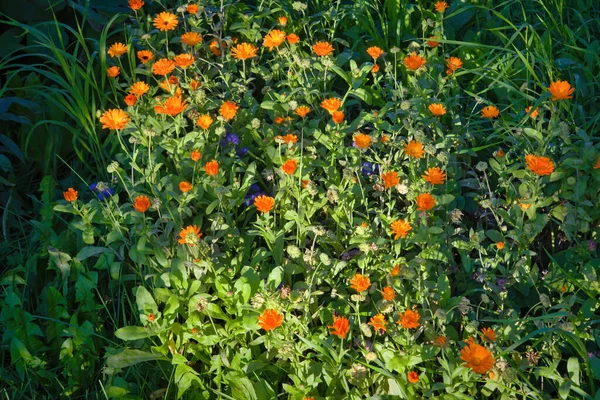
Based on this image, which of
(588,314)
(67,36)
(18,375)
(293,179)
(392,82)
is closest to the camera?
(588,314)

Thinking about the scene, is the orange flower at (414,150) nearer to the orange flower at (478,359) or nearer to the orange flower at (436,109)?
the orange flower at (436,109)

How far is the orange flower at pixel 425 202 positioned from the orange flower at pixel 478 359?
522mm

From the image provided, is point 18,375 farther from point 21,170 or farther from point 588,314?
point 588,314

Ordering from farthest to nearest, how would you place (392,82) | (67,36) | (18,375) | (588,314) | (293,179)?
(67,36) → (392,82) → (293,179) → (18,375) → (588,314)

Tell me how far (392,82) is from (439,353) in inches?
49.5

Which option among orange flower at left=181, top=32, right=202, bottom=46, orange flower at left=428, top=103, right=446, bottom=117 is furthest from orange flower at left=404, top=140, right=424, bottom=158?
orange flower at left=181, top=32, right=202, bottom=46

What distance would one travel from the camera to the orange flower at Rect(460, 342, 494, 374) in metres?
1.76

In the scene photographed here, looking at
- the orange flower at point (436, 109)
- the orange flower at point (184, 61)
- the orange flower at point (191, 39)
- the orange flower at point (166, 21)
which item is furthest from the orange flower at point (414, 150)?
the orange flower at point (166, 21)

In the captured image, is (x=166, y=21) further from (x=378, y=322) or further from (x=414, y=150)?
(x=378, y=322)

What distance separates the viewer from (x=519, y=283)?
2281 mm

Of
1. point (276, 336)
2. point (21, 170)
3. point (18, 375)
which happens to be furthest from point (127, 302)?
point (21, 170)

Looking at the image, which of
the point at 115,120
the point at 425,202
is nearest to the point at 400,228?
the point at 425,202

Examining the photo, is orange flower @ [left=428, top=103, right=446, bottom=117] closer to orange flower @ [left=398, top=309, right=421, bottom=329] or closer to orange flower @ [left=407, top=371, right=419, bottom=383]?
orange flower @ [left=398, top=309, right=421, bottom=329]

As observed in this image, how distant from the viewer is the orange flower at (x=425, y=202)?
2195 mm
